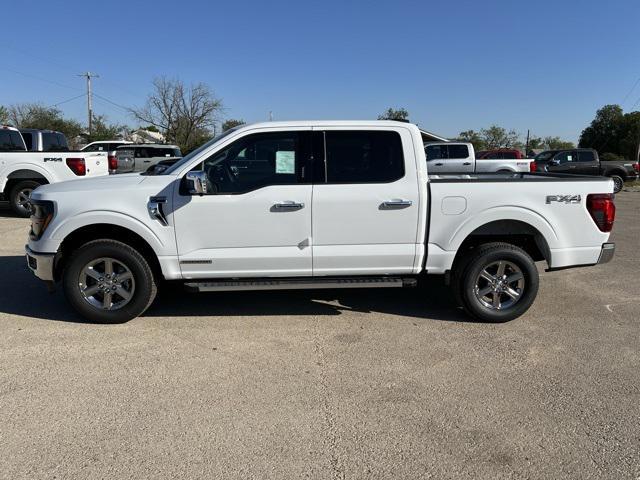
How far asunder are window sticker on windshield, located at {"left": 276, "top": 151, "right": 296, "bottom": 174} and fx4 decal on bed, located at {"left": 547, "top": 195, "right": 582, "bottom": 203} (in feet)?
8.06

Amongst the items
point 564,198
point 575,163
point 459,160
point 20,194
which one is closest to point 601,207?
point 564,198

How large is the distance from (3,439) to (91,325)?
1890 millimetres

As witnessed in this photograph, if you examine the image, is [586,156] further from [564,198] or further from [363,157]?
[363,157]

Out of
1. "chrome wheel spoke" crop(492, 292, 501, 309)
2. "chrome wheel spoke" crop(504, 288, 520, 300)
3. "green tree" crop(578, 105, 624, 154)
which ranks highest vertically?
"green tree" crop(578, 105, 624, 154)

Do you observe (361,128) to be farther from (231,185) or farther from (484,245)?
(484,245)

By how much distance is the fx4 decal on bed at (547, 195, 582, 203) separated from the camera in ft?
15.6

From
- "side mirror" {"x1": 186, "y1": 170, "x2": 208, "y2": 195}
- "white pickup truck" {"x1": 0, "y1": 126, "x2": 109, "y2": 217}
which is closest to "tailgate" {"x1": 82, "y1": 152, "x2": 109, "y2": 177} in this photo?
"white pickup truck" {"x1": 0, "y1": 126, "x2": 109, "y2": 217}

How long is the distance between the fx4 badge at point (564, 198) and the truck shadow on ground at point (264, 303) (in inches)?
Answer: 53.0

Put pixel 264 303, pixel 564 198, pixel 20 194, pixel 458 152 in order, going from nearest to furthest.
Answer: pixel 564 198 → pixel 264 303 → pixel 20 194 → pixel 458 152

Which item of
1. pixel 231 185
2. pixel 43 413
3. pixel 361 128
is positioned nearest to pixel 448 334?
pixel 361 128

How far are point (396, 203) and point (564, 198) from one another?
1.65 meters

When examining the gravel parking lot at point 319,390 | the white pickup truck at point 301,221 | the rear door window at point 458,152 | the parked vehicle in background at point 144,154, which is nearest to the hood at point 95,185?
the white pickup truck at point 301,221

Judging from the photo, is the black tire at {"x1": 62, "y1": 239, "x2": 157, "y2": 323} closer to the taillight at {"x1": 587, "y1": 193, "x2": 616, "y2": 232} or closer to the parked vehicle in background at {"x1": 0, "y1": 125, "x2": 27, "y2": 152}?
the taillight at {"x1": 587, "y1": 193, "x2": 616, "y2": 232}

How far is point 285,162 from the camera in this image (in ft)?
15.3
